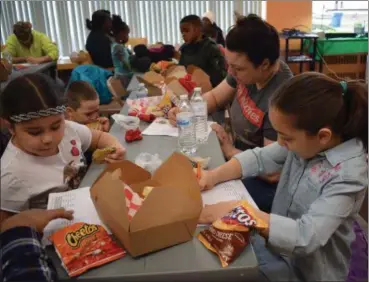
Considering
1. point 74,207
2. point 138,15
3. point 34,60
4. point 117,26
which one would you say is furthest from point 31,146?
point 138,15

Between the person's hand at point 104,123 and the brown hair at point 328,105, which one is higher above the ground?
the brown hair at point 328,105

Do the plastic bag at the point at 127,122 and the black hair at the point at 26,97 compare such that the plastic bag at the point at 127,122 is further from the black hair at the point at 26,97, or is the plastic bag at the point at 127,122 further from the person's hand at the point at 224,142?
the black hair at the point at 26,97

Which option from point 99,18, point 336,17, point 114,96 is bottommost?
point 114,96

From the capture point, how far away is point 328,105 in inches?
35.6

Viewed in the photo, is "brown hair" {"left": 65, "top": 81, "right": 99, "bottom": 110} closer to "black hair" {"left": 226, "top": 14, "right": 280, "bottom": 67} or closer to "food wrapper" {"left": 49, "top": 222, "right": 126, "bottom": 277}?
"black hair" {"left": 226, "top": 14, "right": 280, "bottom": 67}

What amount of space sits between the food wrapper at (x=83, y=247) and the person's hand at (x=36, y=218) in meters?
0.05

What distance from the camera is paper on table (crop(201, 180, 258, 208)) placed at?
3.31 feet

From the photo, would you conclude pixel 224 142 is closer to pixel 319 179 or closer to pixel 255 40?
pixel 255 40

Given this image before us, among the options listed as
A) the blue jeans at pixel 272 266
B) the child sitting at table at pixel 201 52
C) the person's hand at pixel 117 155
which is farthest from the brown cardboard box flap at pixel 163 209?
the child sitting at table at pixel 201 52

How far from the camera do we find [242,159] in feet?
3.88

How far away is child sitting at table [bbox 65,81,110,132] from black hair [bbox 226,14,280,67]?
0.77 m

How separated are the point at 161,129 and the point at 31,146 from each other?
679 millimetres

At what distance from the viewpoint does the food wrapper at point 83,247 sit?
0.73 m

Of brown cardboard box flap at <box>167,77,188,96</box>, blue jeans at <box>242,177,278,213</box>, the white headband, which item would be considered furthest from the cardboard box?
brown cardboard box flap at <box>167,77,188,96</box>
